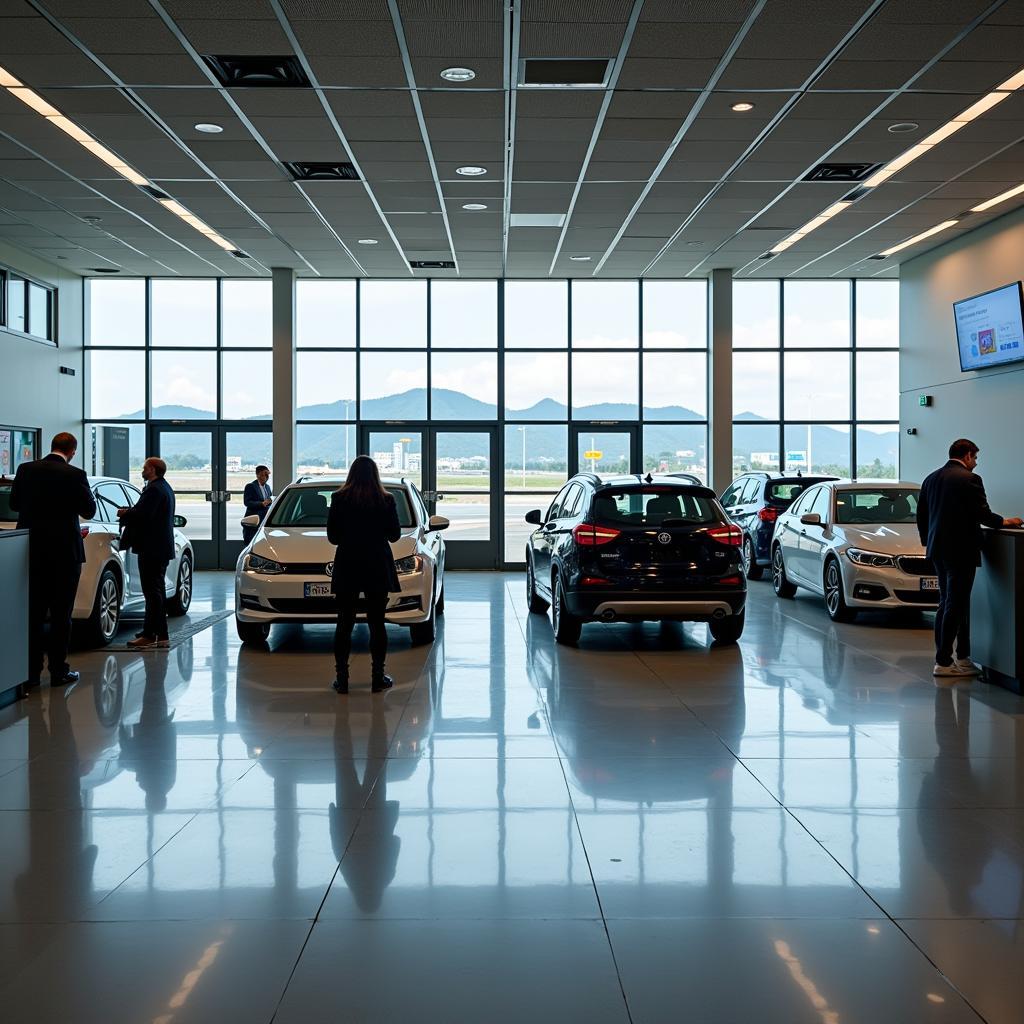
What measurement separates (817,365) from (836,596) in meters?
8.55

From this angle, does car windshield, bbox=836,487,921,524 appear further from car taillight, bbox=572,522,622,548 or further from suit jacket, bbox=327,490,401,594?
suit jacket, bbox=327,490,401,594

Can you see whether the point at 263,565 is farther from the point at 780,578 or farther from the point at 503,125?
the point at 780,578

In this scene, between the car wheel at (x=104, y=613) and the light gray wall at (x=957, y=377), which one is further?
the light gray wall at (x=957, y=377)

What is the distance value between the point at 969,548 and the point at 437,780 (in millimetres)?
4544

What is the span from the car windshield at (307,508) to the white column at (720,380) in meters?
8.56

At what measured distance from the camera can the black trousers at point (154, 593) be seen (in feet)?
31.2

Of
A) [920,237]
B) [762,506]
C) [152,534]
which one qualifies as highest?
[920,237]

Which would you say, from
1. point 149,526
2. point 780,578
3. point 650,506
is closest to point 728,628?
point 650,506

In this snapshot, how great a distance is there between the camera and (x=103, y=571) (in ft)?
31.9

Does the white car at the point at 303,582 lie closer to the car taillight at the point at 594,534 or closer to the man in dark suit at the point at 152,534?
the man in dark suit at the point at 152,534

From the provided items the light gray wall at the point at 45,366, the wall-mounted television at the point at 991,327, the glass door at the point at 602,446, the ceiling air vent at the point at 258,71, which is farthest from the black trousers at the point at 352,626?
the glass door at the point at 602,446

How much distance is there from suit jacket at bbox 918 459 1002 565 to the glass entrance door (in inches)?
521

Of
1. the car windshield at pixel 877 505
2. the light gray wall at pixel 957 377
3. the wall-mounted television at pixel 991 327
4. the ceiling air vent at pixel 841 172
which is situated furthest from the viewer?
the light gray wall at pixel 957 377

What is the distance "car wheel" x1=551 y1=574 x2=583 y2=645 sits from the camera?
9.74 meters
